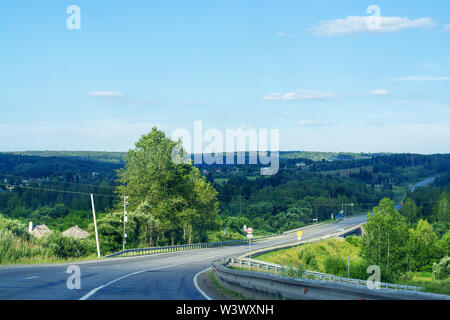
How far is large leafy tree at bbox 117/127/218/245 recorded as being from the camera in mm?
71562

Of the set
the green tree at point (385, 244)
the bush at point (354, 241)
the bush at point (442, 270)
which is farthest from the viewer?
the bush at point (354, 241)

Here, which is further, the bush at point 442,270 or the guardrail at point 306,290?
the bush at point 442,270

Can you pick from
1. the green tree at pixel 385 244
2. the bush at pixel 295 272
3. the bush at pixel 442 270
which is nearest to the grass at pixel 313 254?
the green tree at pixel 385 244

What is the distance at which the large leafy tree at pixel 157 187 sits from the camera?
7156cm

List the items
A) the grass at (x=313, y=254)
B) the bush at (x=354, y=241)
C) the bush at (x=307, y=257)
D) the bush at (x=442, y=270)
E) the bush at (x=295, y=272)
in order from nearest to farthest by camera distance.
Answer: the bush at (x=295, y=272)
the grass at (x=313, y=254)
the bush at (x=307, y=257)
the bush at (x=442, y=270)
the bush at (x=354, y=241)

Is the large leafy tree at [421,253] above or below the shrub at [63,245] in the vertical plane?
below

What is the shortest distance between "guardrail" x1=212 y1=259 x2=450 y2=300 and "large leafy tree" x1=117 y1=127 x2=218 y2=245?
53.3 m

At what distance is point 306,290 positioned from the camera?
1223 cm

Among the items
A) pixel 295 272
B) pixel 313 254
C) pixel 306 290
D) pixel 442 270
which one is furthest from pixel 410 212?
pixel 306 290

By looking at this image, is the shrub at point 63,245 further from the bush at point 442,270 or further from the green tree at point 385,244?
the green tree at point 385,244

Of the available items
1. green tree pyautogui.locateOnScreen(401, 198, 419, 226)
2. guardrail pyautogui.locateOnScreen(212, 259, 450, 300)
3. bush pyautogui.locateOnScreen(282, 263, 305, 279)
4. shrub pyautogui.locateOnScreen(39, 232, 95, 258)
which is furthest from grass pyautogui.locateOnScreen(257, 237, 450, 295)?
green tree pyautogui.locateOnScreen(401, 198, 419, 226)

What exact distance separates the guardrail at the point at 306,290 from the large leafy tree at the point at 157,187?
175 feet
